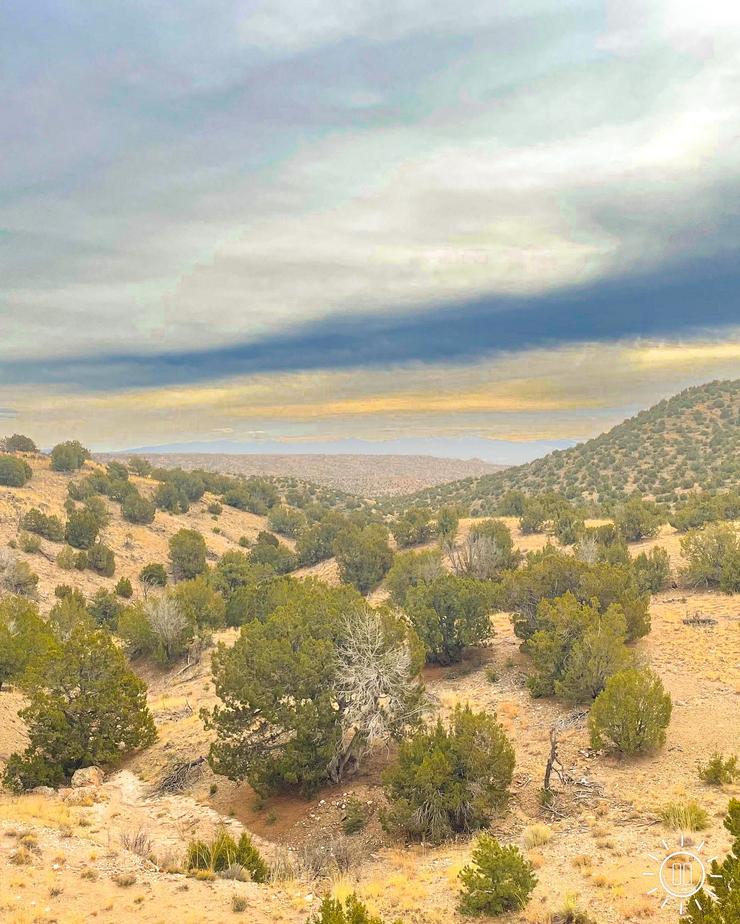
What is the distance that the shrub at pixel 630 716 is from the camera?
17516mm

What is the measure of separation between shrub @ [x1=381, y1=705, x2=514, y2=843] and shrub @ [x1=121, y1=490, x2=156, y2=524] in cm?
6166

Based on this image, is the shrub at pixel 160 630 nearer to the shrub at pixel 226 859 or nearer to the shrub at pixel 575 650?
the shrub at pixel 575 650

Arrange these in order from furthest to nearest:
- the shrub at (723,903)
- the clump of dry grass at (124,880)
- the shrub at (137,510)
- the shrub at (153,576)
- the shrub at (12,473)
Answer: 1. the shrub at (137,510)
2. the shrub at (12,473)
3. the shrub at (153,576)
4. the clump of dry grass at (124,880)
5. the shrub at (723,903)

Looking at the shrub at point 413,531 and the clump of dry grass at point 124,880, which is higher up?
the shrub at point 413,531

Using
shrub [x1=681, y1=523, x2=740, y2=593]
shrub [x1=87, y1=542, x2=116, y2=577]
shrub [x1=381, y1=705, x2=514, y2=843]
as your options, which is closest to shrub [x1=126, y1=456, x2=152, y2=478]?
shrub [x1=87, y1=542, x2=116, y2=577]

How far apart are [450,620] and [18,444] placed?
8398 centimetres

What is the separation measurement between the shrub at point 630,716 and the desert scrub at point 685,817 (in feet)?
12.2

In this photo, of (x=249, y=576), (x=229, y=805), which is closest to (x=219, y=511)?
(x=249, y=576)

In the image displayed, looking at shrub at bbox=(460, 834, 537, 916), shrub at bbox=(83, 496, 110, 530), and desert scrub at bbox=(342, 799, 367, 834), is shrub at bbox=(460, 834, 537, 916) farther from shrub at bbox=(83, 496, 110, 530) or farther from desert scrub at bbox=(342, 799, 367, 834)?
shrub at bbox=(83, 496, 110, 530)

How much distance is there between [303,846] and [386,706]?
4.73 m

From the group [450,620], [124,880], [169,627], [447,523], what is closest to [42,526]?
[169,627]

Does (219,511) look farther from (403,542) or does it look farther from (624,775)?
(624,775)

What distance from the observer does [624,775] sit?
16.8m

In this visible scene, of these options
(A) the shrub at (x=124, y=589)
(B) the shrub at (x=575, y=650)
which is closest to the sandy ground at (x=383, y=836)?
(B) the shrub at (x=575, y=650)
